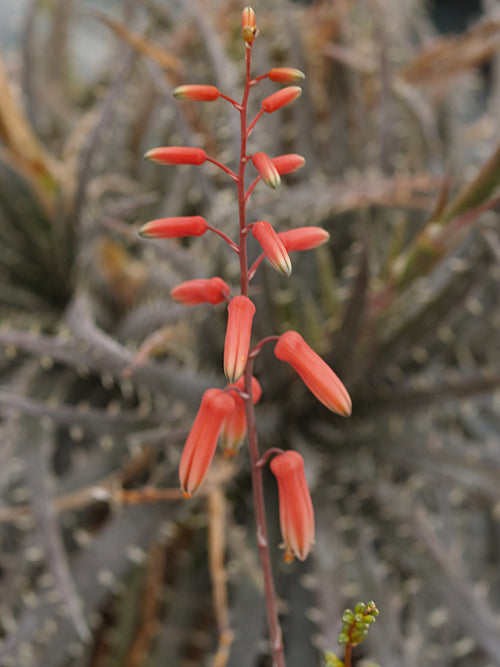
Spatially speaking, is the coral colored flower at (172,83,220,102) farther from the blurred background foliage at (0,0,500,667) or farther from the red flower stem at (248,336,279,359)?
the blurred background foliage at (0,0,500,667)

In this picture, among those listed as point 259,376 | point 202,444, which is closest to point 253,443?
point 202,444

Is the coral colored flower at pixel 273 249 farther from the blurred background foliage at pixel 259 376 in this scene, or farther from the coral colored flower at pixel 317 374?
the blurred background foliage at pixel 259 376

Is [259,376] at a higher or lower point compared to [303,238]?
lower

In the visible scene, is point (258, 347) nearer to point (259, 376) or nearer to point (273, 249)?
point (273, 249)

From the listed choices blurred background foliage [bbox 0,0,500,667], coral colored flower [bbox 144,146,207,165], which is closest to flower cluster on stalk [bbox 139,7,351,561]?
coral colored flower [bbox 144,146,207,165]

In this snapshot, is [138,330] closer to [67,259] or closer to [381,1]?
[67,259]

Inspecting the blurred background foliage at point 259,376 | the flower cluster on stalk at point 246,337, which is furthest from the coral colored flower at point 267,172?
the blurred background foliage at point 259,376
